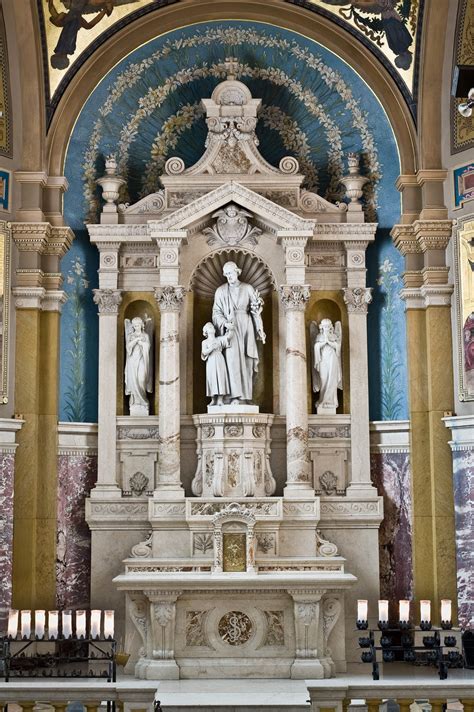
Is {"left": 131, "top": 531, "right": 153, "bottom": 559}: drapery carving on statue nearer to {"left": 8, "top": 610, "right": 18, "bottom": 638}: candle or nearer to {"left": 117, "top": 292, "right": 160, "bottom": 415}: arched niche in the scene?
{"left": 117, "top": 292, "right": 160, "bottom": 415}: arched niche

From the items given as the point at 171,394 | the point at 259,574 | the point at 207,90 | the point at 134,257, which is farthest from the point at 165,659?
the point at 207,90

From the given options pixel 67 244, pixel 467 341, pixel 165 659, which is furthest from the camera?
pixel 67 244

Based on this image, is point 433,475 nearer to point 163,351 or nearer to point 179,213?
point 163,351

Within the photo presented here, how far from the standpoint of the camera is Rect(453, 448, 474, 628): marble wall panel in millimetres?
17344

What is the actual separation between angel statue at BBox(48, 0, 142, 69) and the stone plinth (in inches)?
258

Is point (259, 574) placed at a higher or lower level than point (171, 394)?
lower

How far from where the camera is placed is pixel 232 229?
Result: 1916cm

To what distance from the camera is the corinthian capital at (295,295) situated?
1858cm

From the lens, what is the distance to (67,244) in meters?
19.2

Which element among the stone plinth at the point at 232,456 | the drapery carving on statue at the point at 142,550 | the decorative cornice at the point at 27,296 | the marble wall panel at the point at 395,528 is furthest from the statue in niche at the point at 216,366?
the marble wall panel at the point at 395,528

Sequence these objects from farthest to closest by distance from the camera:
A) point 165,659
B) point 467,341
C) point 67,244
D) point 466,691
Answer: point 67,244
point 467,341
point 165,659
point 466,691

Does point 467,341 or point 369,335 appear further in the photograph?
point 369,335

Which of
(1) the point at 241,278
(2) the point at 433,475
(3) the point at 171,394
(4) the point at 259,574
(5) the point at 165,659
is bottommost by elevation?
(5) the point at 165,659

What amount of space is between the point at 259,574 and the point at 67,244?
642 centimetres
